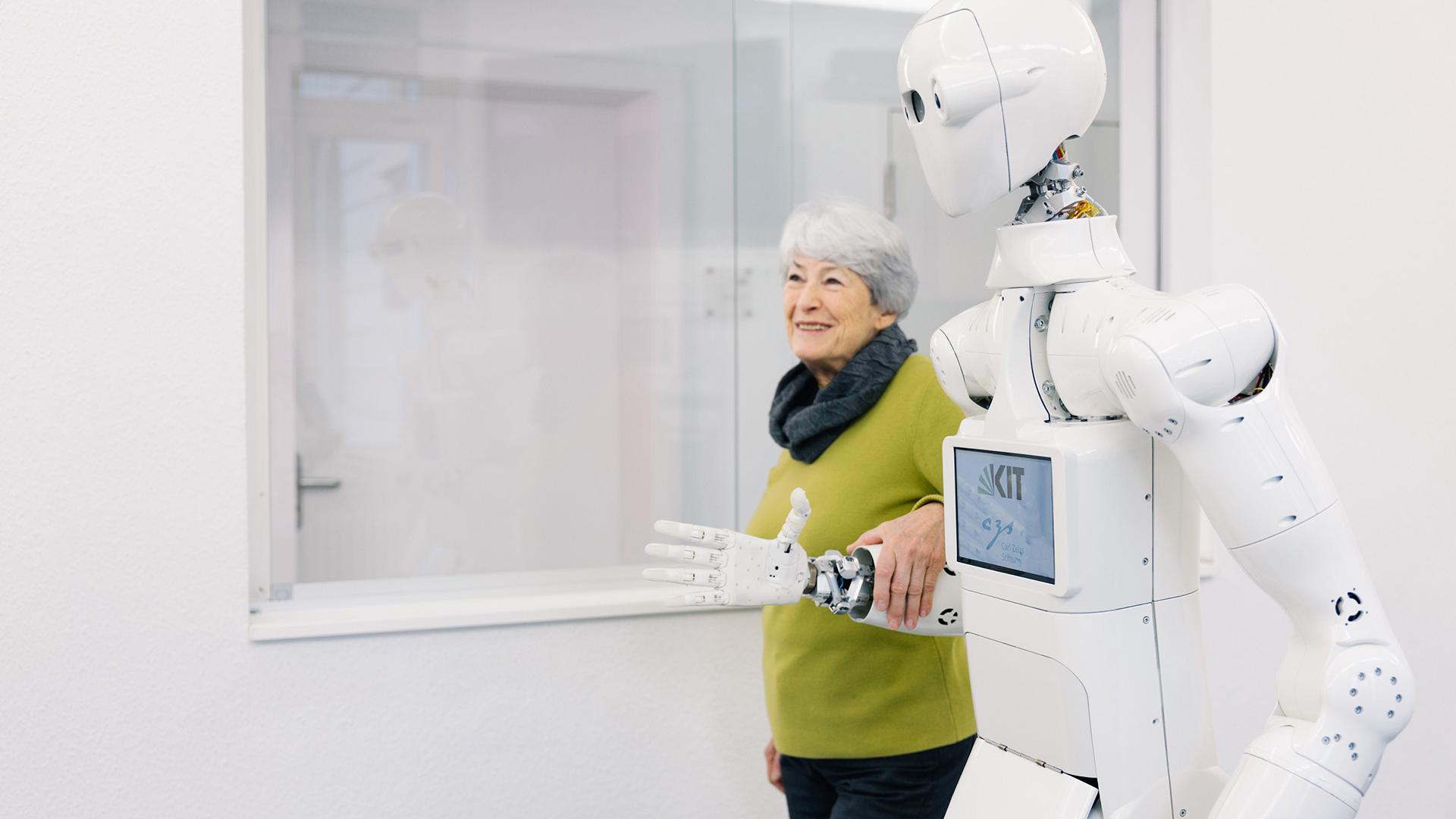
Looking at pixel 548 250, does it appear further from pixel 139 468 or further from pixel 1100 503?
pixel 1100 503

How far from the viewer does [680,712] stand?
89.9 inches

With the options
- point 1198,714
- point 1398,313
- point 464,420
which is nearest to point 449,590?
point 464,420

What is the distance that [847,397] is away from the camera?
70.4 inches

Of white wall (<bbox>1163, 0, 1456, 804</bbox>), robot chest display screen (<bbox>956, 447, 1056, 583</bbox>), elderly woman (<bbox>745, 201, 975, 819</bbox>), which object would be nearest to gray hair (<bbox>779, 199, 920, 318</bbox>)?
elderly woman (<bbox>745, 201, 975, 819</bbox>)

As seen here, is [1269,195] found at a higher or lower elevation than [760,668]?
higher

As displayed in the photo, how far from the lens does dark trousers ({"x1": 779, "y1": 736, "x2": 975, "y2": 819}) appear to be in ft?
5.59

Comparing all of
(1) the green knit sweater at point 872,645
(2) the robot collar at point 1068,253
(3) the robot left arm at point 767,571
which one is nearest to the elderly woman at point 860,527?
(1) the green knit sweater at point 872,645

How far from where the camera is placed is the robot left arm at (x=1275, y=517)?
1111 millimetres

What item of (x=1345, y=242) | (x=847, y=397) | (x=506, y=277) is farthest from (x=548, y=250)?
(x=1345, y=242)

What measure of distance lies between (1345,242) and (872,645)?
1490 millimetres

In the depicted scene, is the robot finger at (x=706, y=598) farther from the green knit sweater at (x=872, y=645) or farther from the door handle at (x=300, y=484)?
the door handle at (x=300, y=484)

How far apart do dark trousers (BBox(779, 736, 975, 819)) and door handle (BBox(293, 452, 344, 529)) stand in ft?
3.91

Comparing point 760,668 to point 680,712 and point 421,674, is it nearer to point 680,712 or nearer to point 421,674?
point 680,712

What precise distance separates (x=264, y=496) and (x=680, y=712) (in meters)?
0.90
